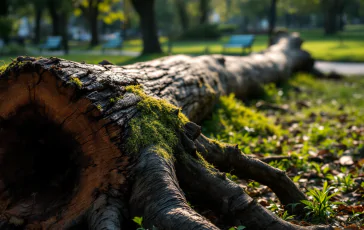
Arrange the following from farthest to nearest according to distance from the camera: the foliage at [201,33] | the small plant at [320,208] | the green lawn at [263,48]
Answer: the foliage at [201,33]
the green lawn at [263,48]
the small plant at [320,208]

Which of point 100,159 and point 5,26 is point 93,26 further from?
point 100,159

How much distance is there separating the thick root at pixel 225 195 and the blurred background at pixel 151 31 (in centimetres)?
243

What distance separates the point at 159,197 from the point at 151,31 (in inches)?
593

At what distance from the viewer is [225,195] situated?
9.70 feet

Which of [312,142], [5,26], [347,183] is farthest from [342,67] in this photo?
[5,26]

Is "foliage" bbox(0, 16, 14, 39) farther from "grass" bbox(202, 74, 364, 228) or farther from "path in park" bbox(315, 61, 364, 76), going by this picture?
"grass" bbox(202, 74, 364, 228)

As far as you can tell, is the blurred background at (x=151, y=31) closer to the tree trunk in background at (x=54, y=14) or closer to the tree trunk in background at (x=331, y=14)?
the tree trunk in background at (x=54, y=14)

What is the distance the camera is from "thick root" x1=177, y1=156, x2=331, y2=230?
2.80m

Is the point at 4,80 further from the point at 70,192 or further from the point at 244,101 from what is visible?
the point at 244,101

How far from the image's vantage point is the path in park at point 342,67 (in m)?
13.8

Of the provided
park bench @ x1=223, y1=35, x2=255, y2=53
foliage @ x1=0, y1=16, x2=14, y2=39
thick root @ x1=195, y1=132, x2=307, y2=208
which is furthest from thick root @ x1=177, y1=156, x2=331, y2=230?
foliage @ x1=0, y1=16, x2=14, y2=39

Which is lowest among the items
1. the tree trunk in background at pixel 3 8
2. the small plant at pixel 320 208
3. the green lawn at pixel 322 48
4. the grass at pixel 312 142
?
the green lawn at pixel 322 48

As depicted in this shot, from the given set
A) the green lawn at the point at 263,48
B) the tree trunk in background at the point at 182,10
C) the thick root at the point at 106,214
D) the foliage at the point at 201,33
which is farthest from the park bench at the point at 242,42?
the tree trunk in background at the point at 182,10

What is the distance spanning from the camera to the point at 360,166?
471 centimetres
